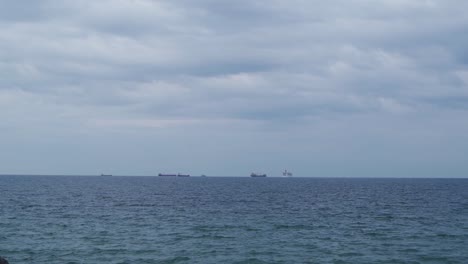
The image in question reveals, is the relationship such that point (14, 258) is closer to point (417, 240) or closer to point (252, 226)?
point (252, 226)

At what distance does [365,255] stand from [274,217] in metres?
22.4

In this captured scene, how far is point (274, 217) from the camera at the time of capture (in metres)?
53.9

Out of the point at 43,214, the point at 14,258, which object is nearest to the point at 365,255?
the point at 14,258

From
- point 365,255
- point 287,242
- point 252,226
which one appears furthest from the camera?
point 252,226

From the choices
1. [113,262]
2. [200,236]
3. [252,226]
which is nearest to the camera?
[113,262]

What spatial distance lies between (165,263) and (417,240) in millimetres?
21352

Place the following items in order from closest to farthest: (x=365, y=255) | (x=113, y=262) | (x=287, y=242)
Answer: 1. (x=113, y=262)
2. (x=365, y=255)
3. (x=287, y=242)

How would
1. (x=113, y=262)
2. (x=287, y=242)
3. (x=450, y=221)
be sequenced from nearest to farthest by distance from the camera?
(x=113, y=262) < (x=287, y=242) < (x=450, y=221)

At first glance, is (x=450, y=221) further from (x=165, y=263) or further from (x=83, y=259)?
(x=83, y=259)

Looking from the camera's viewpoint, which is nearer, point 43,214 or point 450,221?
point 450,221

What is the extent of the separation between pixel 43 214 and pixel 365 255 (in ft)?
129

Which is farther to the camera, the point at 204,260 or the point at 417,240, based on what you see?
the point at 417,240

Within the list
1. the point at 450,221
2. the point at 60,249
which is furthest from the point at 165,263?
the point at 450,221

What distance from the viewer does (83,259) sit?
1179 inches
